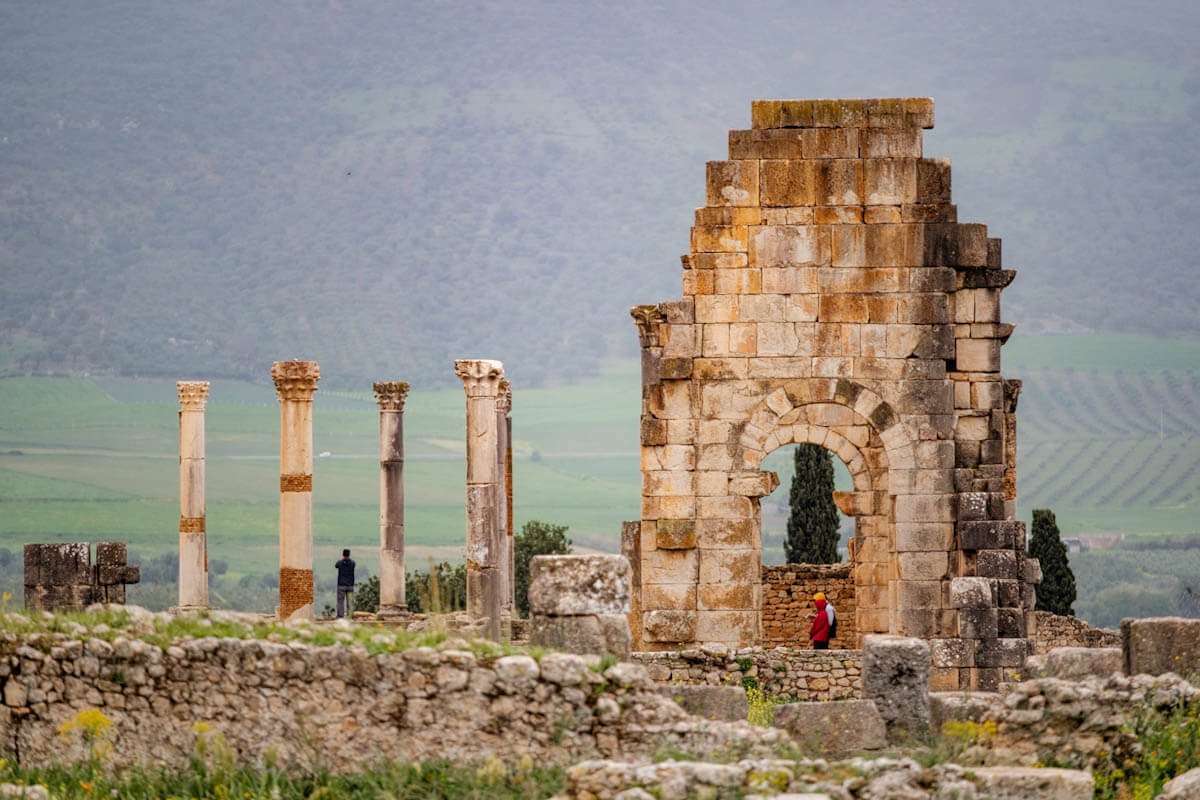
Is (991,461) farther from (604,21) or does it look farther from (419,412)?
(604,21)

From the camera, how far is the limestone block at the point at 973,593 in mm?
28734

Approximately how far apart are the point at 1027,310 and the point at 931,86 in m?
25.5

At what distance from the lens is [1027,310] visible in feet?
523

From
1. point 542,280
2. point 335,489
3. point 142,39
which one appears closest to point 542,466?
point 335,489

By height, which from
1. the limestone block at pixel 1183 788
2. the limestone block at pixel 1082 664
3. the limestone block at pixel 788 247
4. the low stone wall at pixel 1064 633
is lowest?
the limestone block at pixel 1183 788

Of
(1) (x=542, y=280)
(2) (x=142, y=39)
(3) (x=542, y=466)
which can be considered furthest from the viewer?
(2) (x=142, y=39)

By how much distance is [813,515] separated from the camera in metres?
56.0

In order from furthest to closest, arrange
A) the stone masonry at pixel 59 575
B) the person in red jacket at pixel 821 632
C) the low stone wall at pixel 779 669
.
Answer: the person in red jacket at pixel 821 632 < the stone masonry at pixel 59 575 < the low stone wall at pixel 779 669

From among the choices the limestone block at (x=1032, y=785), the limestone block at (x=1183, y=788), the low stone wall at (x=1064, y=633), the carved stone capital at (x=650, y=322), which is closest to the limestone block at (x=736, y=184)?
the carved stone capital at (x=650, y=322)

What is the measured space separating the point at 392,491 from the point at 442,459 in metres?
85.3

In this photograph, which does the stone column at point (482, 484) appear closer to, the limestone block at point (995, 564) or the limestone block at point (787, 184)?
the limestone block at point (787, 184)

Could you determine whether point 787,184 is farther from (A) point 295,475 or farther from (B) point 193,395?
(B) point 193,395

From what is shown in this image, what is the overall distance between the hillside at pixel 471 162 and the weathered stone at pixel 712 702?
123308 mm

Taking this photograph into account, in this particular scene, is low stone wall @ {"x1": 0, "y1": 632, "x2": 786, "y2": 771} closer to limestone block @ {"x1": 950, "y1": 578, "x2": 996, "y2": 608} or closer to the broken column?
the broken column
